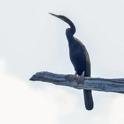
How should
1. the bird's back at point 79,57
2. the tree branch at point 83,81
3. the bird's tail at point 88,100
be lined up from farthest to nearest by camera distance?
the bird's back at point 79,57 → the bird's tail at point 88,100 → the tree branch at point 83,81

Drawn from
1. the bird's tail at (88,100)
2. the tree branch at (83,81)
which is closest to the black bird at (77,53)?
the bird's tail at (88,100)

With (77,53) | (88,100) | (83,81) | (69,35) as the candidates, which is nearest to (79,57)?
(77,53)

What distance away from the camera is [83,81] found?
6.25 metres

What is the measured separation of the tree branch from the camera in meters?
5.91

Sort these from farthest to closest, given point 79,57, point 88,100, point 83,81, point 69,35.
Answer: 1. point 69,35
2. point 79,57
3. point 88,100
4. point 83,81

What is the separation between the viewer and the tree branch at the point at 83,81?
19.4ft

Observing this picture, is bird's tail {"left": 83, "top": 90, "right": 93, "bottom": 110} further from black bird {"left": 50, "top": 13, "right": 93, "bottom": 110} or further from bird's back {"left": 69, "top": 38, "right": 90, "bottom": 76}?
bird's back {"left": 69, "top": 38, "right": 90, "bottom": 76}

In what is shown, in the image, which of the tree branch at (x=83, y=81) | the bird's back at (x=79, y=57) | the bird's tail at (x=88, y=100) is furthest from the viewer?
the bird's back at (x=79, y=57)

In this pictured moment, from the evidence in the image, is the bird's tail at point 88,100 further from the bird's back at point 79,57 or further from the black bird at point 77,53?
the bird's back at point 79,57

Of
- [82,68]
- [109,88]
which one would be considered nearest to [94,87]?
[109,88]

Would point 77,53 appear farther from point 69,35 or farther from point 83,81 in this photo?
point 83,81

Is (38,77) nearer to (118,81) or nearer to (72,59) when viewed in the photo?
(118,81)

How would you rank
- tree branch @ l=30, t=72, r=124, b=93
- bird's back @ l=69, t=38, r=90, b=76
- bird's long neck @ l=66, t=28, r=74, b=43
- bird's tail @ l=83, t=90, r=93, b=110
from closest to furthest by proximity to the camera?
tree branch @ l=30, t=72, r=124, b=93 → bird's tail @ l=83, t=90, r=93, b=110 → bird's back @ l=69, t=38, r=90, b=76 → bird's long neck @ l=66, t=28, r=74, b=43

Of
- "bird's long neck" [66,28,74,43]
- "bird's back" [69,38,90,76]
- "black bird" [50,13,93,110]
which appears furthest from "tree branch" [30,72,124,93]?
"bird's long neck" [66,28,74,43]
